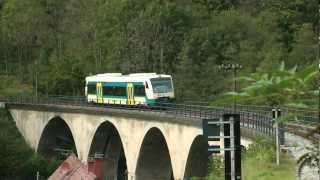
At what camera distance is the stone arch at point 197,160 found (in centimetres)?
4206

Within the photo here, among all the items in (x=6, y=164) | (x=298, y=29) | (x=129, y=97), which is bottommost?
(x=6, y=164)

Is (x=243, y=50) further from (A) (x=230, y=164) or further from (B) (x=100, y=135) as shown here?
(A) (x=230, y=164)

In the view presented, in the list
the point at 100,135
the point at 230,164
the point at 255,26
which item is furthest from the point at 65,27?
the point at 230,164

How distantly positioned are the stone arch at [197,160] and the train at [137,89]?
8.61m

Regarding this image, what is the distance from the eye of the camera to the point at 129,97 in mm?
53875

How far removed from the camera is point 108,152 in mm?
61125

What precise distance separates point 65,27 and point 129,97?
58218 millimetres

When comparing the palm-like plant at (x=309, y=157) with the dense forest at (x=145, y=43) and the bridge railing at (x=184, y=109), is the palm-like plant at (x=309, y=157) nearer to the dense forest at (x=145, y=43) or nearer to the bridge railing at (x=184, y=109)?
the bridge railing at (x=184, y=109)

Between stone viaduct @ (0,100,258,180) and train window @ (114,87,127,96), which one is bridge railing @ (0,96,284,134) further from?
stone viaduct @ (0,100,258,180)

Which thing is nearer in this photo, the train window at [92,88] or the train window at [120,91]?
the train window at [120,91]

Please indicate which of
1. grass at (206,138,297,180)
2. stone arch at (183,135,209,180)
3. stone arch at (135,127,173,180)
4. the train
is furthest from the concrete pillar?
grass at (206,138,297,180)

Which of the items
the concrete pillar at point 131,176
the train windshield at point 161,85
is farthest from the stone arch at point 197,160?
the train windshield at point 161,85

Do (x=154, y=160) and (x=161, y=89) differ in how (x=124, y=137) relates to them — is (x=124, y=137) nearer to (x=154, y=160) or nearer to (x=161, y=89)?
(x=154, y=160)

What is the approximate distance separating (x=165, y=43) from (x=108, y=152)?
25.4m
